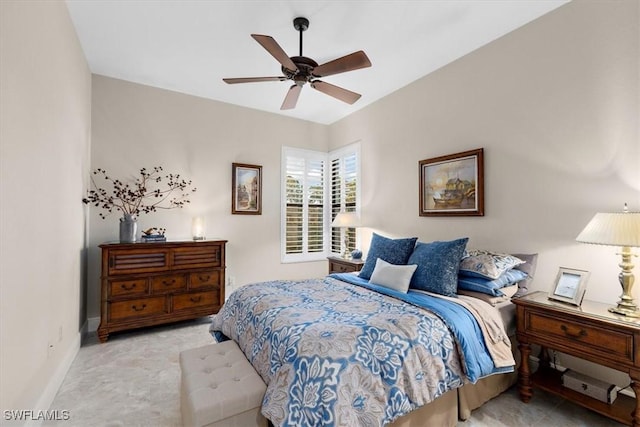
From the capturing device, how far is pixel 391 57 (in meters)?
3.20

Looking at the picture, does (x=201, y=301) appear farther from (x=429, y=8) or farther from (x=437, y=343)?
(x=429, y=8)

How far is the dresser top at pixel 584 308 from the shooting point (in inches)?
71.0

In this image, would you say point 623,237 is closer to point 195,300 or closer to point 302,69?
point 302,69

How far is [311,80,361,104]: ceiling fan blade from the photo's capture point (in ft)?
9.00

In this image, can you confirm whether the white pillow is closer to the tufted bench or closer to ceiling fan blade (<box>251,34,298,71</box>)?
the tufted bench

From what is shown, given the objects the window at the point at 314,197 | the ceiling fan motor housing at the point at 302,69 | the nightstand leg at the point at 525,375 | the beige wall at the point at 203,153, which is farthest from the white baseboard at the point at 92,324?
the nightstand leg at the point at 525,375

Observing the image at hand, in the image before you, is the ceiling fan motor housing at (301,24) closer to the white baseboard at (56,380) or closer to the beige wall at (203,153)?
the beige wall at (203,153)

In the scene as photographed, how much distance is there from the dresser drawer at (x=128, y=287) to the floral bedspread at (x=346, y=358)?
1851mm

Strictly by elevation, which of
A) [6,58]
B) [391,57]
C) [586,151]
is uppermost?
[391,57]

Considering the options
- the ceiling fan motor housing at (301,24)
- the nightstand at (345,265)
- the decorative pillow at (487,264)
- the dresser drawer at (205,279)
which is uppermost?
the ceiling fan motor housing at (301,24)

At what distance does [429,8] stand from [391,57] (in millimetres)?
749

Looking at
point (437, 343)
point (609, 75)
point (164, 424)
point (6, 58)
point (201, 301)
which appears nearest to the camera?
point (6, 58)

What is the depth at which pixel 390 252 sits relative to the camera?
2.96 metres

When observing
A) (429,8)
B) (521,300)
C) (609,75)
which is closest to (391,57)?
(429,8)
